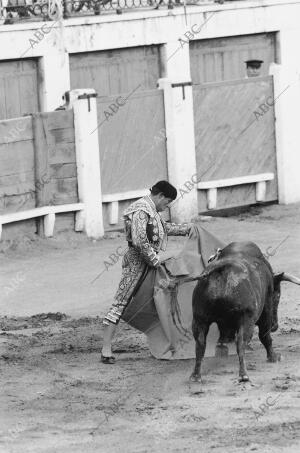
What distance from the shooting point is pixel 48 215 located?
1545cm

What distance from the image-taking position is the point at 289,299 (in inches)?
488

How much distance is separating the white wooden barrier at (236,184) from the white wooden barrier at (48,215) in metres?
1.84

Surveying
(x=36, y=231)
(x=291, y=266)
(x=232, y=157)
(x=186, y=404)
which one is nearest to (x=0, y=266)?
(x=36, y=231)

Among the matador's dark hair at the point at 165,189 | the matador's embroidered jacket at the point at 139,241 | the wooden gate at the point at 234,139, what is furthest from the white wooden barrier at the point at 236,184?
the matador's dark hair at the point at 165,189

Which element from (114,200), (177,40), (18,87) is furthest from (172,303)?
(177,40)

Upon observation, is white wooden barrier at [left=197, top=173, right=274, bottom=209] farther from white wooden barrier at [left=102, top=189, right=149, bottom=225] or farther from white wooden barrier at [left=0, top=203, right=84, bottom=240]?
white wooden barrier at [left=0, top=203, right=84, bottom=240]

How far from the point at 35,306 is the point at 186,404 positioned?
3.84m

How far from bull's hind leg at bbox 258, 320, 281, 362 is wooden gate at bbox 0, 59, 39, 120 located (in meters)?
7.14

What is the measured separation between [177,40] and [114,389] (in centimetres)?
898

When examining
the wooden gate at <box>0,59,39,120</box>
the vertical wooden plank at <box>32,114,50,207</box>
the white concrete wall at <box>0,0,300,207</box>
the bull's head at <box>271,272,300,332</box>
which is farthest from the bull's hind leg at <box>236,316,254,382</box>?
the wooden gate at <box>0,59,39,120</box>

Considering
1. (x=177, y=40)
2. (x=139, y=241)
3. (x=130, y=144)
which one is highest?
(x=177, y=40)

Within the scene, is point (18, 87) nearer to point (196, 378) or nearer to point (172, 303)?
Result: point (172, 303)

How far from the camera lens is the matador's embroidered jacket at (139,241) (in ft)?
32.5

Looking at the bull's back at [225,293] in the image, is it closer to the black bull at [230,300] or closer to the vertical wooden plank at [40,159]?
the black bull at [230,300]
